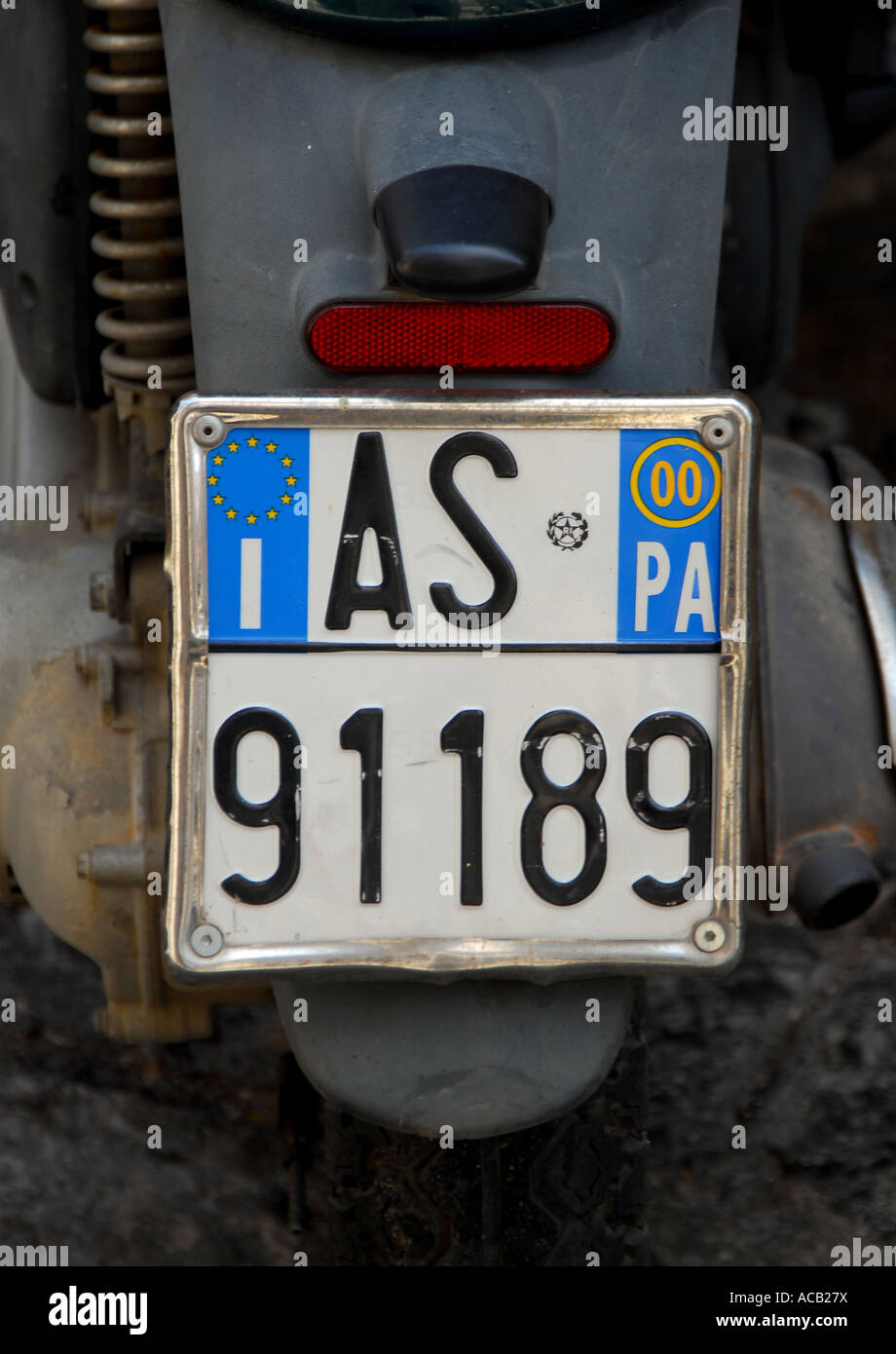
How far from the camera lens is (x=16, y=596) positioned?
1.62 m

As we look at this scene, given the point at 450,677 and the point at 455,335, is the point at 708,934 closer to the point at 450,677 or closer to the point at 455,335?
the point at 450,677

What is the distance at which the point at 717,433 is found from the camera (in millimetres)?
1254

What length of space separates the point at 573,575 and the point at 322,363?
0.90 ft

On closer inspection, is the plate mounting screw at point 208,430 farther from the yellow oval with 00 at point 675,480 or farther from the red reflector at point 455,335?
the yellow oval with 00 at point 675,480

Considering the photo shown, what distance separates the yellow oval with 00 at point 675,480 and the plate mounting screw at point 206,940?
0.50 m

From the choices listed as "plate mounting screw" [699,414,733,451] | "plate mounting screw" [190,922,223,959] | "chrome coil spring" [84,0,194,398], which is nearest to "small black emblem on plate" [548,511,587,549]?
"plate mounting screw" [699,414,733,451]

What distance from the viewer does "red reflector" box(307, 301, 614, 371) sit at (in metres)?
1.26

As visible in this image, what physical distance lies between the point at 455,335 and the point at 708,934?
1.77ft

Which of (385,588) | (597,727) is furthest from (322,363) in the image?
(597,727)

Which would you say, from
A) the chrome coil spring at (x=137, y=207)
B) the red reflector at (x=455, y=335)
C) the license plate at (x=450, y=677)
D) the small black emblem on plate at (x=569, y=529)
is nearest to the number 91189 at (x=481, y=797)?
the license plate at (x=450, y=677)

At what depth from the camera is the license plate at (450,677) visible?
1.25 meters

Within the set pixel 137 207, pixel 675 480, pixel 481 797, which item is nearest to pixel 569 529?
pixel 675 480

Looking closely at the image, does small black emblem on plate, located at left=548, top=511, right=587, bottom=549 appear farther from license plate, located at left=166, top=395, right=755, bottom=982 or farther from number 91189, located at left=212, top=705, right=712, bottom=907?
number 91189, located at left=212, top=705, right=712, bottom=907

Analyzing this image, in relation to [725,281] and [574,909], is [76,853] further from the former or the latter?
[725,281]
